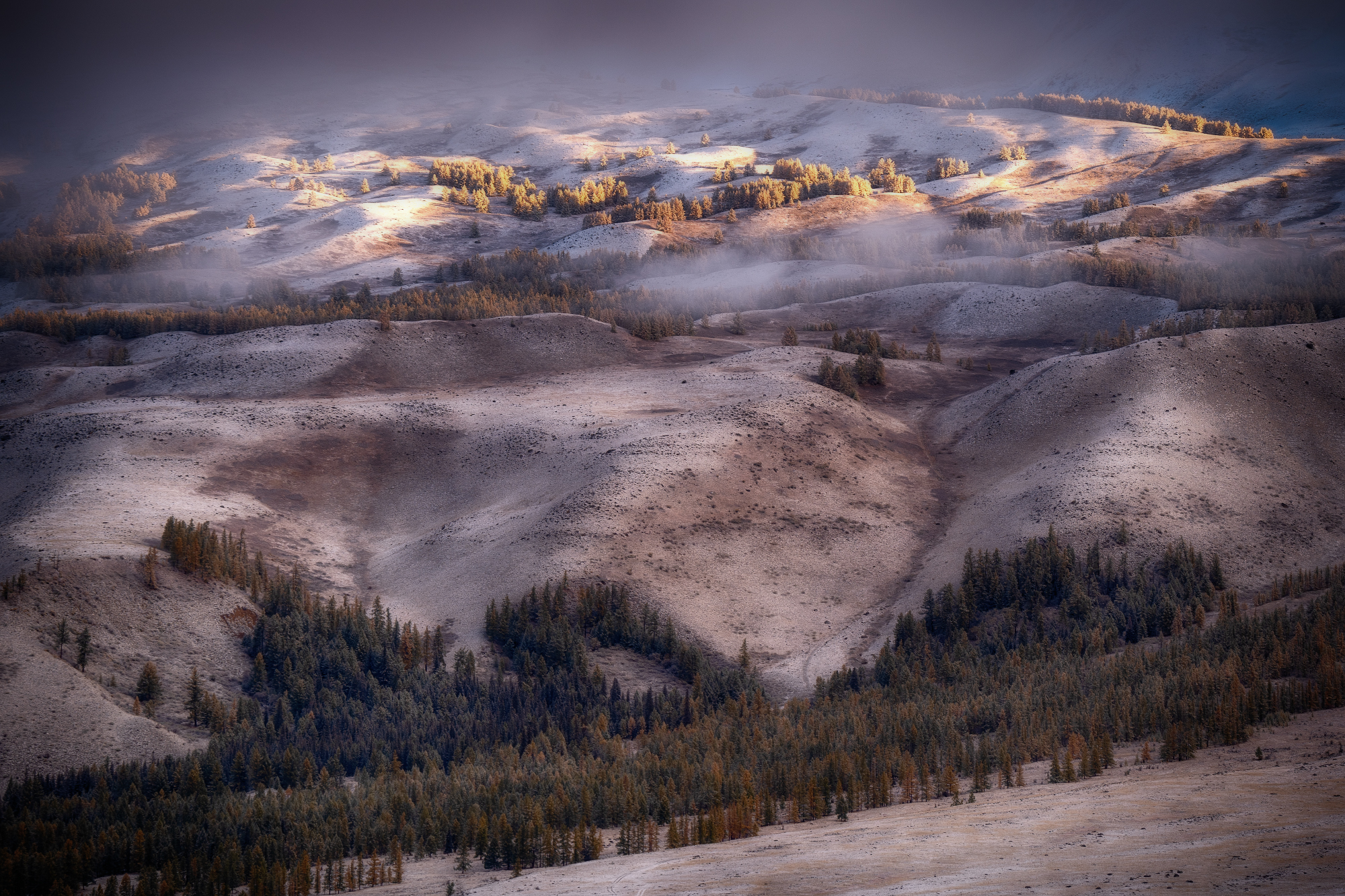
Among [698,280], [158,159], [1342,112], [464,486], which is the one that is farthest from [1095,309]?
[158,159]

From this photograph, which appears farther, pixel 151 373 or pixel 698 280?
pixel 698 280

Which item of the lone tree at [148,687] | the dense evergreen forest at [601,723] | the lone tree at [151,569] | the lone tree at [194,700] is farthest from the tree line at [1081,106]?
the lone tree at [148,687]

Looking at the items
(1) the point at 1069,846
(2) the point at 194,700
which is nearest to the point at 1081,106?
(2) the point at 194,700

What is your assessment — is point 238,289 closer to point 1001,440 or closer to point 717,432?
point 717,432

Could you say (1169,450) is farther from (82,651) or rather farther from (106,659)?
(82,651)

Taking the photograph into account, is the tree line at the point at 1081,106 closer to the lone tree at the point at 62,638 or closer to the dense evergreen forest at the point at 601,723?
the dense evergreen forest at the point at 601,723

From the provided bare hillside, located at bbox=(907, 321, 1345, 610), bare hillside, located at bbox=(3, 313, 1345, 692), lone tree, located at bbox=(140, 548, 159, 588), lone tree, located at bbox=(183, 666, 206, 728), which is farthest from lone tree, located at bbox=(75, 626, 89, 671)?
bare hillside, located at bbox=(907, 321, 1345, 610)
